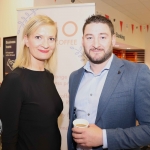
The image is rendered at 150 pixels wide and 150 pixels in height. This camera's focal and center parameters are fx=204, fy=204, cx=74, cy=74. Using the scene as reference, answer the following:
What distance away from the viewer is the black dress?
59.9 inches

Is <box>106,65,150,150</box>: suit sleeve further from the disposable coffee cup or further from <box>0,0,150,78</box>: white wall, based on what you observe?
<box>0,0,150,78</box>: white wall

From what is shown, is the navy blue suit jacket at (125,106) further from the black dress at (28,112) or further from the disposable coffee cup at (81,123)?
the black dress at (28,112)

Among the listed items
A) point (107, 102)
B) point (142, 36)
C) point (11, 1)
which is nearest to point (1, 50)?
point (11, 1)

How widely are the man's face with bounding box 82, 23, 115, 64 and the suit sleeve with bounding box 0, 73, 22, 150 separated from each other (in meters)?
0.62

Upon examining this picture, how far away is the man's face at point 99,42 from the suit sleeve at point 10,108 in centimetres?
62

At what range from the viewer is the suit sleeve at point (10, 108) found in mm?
1513

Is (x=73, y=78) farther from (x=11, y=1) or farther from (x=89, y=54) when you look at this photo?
(x=11, y=1)

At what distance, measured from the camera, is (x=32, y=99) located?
161 cm

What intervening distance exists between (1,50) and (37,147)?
2.93 meters

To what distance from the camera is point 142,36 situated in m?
7.78

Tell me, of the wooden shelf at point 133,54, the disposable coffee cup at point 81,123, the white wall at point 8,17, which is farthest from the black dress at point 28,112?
the wooden shelf at point 133,54

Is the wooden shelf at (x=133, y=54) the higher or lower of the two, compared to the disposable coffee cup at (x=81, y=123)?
higher

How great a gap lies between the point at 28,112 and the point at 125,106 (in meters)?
0.74

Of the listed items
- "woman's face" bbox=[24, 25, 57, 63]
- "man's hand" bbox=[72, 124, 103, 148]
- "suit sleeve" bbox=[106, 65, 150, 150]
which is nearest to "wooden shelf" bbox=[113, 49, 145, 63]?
"woman's face" bbox=[24, 25, 57, 63]
